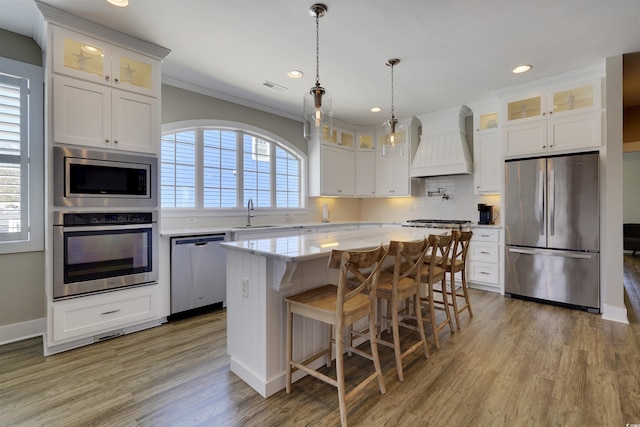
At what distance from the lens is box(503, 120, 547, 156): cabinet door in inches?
147

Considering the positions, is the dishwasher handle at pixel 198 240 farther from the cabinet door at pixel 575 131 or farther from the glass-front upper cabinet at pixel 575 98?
the glass-front upper cabinet at pixel 575 98

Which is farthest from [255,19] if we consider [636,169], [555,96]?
[636,169]

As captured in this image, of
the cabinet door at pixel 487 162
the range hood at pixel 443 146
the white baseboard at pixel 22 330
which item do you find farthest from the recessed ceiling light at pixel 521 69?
the white baseboard at pixel 22 330

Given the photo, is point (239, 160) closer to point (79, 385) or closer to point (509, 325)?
point (79, 385)

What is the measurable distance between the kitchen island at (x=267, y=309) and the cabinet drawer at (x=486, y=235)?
2843mm

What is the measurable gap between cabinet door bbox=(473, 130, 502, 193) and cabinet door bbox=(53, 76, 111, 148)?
4747mm

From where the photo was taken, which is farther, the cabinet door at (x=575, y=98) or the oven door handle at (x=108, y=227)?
the cabinet door at (x=575, y=98)

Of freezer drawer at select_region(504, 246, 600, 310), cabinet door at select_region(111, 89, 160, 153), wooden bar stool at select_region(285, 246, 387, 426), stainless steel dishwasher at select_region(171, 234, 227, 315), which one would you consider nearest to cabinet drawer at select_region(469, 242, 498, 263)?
freezer drawer at select_region(504, 246, 600, 310)

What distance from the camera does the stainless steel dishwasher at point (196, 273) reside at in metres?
3.16

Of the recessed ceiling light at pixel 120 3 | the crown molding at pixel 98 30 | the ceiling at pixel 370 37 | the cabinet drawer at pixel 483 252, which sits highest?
the ceiling at pixel 370 37

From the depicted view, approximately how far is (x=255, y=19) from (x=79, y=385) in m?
3.05

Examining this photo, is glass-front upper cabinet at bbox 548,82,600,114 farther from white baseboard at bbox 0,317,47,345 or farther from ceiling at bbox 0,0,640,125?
white baseboard at bbox 0,317,47,345

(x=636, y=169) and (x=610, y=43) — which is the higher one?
(x=610, y=43)

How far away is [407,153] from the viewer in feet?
17.5
